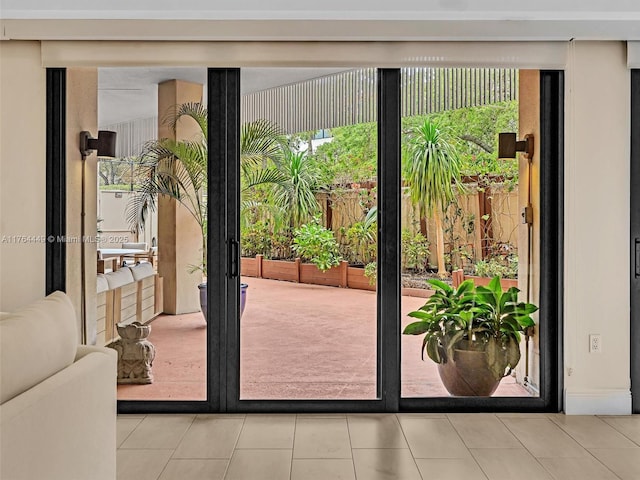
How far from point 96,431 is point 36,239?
190cm

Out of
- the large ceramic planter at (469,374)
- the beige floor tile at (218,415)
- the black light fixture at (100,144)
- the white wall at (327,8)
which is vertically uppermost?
the white wall at (327,8)

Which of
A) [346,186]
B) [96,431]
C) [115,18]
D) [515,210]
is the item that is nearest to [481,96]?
[515,210]

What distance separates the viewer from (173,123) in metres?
3.47

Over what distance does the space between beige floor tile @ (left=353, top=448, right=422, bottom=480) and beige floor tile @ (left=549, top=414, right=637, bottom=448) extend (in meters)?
1.02

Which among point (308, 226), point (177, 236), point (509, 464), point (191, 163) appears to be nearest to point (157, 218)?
point (177, 236)

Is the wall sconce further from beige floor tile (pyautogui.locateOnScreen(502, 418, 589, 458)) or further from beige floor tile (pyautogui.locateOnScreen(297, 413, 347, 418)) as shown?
beige floor tile (pyautogui.locateOnScreen(297, 413, 347, 418))

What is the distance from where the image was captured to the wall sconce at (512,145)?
11.4 ft

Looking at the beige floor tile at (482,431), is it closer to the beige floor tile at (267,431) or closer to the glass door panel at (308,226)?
the glass door panel at (308,226)

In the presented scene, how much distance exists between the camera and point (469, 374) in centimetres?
347

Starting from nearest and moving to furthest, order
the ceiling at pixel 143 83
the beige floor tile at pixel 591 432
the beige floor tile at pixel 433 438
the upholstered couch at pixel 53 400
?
the upholstered couch at pixel 53 400 < the beige floor tile at pixel 433 438 < the beige floor tile at pixel 591 432 < the ceiling at pixel 143 83

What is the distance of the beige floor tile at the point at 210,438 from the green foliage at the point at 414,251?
146 cm

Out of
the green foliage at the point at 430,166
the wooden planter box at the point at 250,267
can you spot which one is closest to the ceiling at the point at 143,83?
the green foliage at the point at 430,166

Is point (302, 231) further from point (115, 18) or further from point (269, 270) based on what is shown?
point (115, 18)

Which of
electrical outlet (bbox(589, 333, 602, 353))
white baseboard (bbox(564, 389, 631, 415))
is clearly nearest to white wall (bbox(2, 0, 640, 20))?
electrical outlet (bbox(589, 333, 602, 353))
